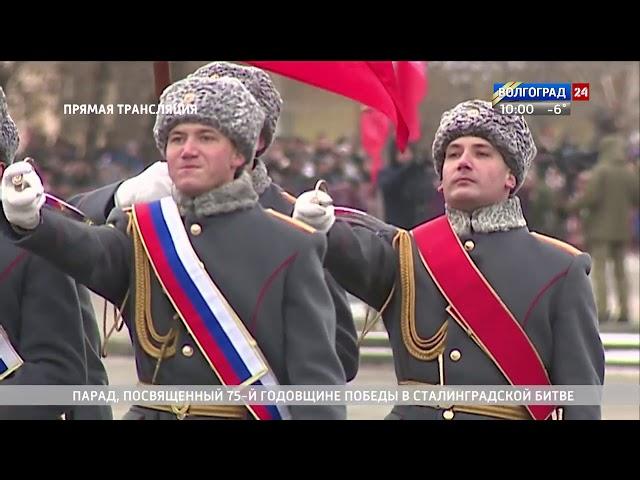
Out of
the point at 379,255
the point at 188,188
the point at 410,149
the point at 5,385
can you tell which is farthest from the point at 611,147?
the point at 5,385

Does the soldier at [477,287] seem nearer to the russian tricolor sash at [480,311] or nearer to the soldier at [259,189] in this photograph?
the russian tricolor sash at [480,311]

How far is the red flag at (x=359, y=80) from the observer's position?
195 inches

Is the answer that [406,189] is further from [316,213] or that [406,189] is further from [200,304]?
[200,304]

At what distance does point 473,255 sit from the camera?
15.4ft

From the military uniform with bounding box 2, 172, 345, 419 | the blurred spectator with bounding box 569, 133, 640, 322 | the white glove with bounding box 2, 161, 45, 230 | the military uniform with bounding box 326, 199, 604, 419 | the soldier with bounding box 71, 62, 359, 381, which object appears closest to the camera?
the white glove with bounding box 2, 161, 45, 230

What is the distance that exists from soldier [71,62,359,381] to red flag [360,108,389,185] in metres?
0.41

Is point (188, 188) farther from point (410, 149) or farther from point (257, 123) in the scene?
point (410, 149)

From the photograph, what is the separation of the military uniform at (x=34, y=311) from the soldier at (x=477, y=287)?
0.60 metres

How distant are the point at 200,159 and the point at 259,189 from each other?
0.25 m

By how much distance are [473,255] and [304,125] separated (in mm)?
597

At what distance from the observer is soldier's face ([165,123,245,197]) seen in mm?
4520

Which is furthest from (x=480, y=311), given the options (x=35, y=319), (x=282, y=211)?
(x=35, y=319)

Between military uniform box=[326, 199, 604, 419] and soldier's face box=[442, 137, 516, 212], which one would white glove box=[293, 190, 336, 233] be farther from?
soldier's face box=[442, 137, 516, 212]

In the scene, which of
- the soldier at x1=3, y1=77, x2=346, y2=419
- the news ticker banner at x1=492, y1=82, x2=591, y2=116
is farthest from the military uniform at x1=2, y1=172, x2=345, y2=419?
the news ticker banner at x1=492, y1=82, x2=591, y2=116
